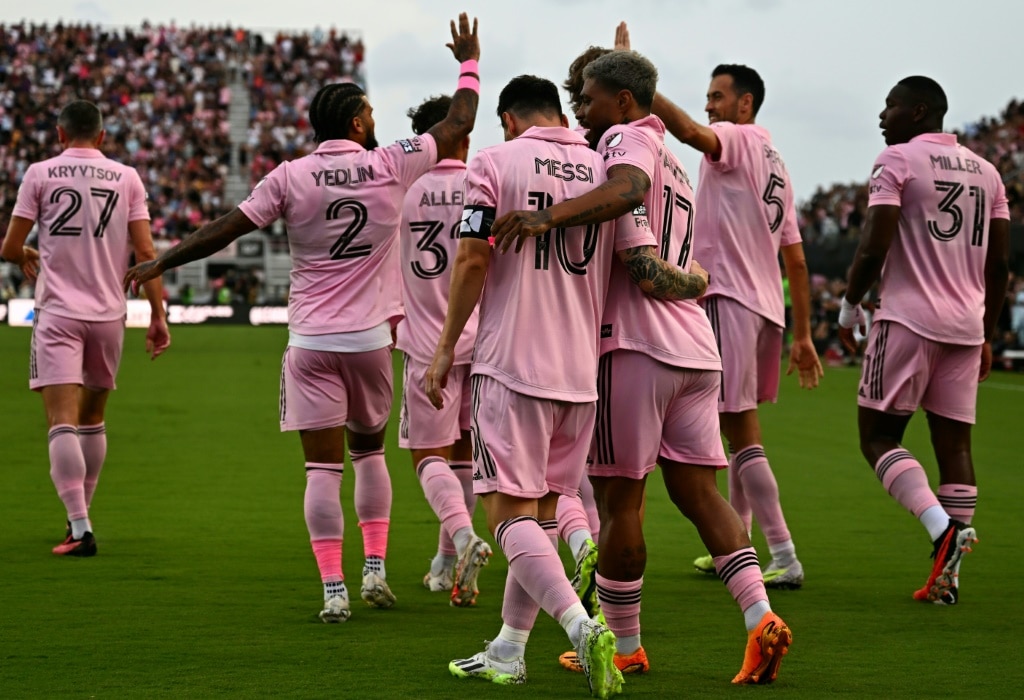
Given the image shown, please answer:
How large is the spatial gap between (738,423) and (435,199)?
1.97 m

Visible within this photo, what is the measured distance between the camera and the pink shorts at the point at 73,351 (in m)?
7.92

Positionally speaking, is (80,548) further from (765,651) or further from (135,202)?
(765,651)

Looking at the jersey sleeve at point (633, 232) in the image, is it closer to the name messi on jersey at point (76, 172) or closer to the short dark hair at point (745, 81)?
the short dark hair at point (745, 81)

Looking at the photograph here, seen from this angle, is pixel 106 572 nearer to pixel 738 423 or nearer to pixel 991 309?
pixel 738 423

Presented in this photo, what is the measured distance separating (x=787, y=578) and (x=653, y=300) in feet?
8.67

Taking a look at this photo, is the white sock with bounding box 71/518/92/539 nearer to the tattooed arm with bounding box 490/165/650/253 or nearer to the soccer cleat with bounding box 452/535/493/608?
the soccer cleat with bounding box 452/535/493/608

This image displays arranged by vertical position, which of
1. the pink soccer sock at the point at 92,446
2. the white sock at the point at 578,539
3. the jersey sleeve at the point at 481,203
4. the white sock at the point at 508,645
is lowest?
the white sock at the point at 508,645

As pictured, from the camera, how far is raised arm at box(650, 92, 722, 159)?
5980 millimetres

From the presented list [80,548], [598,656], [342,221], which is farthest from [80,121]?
[598,656]

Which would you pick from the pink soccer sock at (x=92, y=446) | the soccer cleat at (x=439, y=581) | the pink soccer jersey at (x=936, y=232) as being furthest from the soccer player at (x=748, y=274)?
the pink soccer sock at (x=92, y=446)

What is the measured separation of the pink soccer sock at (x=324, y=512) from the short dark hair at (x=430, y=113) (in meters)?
1.93

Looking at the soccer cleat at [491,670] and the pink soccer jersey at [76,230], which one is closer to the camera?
the soccer cleat at [491,670]

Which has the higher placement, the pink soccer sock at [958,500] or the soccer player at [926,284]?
the soccer player at [926,284]

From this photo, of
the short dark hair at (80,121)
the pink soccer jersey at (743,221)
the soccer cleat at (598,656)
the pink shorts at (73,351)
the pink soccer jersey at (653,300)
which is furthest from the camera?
the short dark hair at (80,121)
